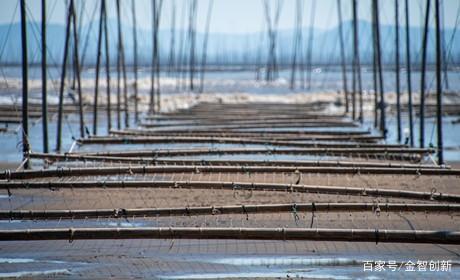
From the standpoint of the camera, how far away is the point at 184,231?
6859mm

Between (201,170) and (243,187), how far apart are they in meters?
0.97

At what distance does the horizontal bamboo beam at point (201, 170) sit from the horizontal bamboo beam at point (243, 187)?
0.34 m

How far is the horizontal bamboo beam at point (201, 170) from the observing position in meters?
9.49

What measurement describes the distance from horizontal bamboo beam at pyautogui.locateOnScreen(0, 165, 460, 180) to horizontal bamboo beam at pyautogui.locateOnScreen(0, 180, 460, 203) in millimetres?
344

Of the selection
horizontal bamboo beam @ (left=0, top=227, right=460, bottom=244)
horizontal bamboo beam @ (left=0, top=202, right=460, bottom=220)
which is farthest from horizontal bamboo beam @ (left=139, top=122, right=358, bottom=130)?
horizontal bamboo beam @ (left=0, top=227, right=460, bottom=244)

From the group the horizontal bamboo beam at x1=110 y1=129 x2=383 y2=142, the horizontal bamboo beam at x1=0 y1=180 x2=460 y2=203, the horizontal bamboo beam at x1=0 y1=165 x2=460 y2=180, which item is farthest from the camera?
the horizontal bamboo beam at x1=110 y1=129 x2=383 y2=142

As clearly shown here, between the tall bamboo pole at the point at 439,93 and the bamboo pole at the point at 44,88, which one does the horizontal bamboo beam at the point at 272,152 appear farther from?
the bamboo pole at the point at 44,88

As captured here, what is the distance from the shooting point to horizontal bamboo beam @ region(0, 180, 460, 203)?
28.7 ft

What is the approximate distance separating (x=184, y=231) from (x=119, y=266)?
0.78m

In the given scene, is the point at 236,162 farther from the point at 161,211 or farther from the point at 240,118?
the point at 240,118

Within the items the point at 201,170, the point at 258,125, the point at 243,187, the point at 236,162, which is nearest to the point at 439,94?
the point at 236,162

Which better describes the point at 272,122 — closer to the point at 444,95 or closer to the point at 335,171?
the point at 335,171

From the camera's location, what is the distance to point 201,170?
9.74 metres

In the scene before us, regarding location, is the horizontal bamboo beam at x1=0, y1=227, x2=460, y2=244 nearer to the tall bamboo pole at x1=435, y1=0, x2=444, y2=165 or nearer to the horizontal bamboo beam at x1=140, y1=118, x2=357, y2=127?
the tall bamboo pole at x1=435, y1=0, x2=444, y2=165
